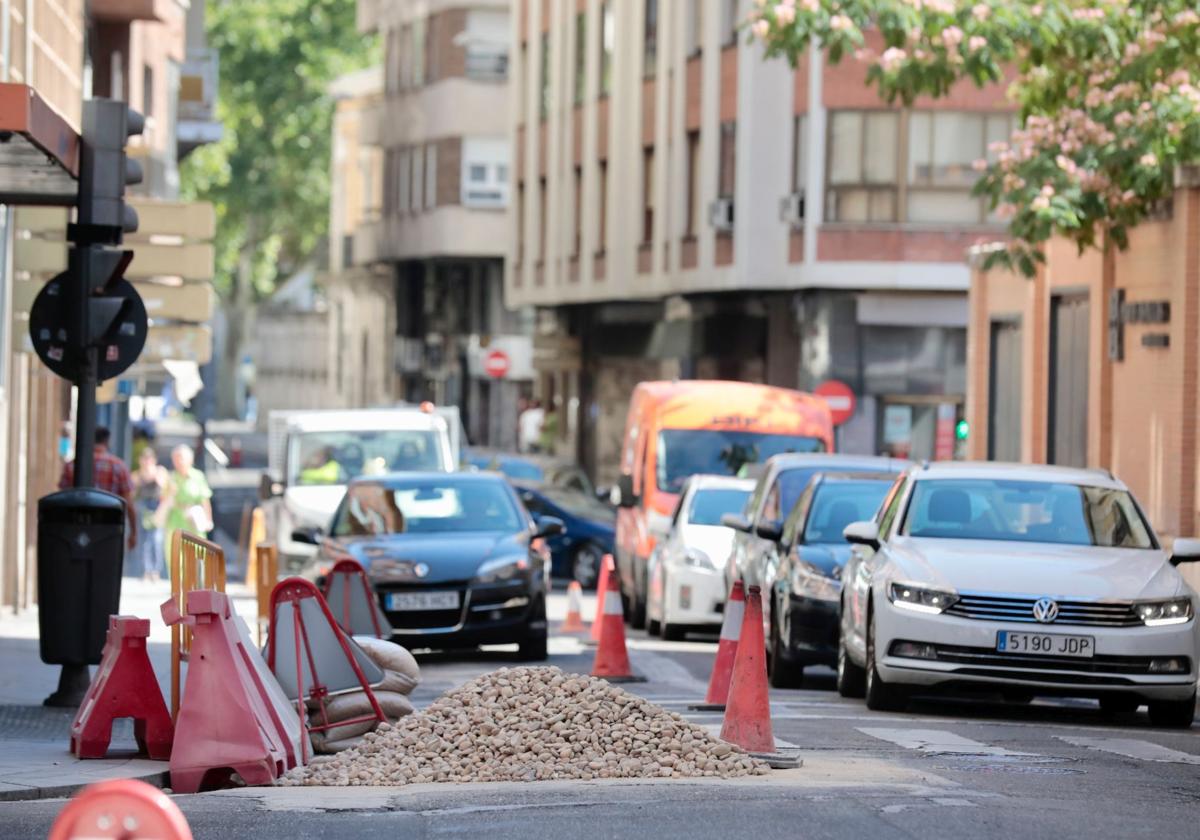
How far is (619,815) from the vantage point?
9594 millimetres

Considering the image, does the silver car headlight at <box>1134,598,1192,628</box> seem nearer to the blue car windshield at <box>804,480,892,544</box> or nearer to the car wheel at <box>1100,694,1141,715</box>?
the car wheel at <box>1100,694,1141,715</box>

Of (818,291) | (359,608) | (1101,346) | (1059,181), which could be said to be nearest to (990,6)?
(1059,181)

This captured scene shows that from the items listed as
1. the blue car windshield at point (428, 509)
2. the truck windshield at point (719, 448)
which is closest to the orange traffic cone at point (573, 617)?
the blue car windshield at point (428, 509)

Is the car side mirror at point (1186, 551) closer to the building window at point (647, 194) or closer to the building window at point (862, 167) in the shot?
the building window at point (862, 167)

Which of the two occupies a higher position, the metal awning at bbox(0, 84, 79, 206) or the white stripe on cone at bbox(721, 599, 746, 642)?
the metal awning at bbox(0, 84, 79, 206)

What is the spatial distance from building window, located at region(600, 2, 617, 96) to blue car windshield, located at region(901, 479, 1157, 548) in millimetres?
36187

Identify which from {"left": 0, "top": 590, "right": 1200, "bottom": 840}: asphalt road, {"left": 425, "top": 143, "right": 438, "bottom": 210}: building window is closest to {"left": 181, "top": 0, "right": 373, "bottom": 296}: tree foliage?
{"left": 425, "top": 143, "right": 438, "bottom": 210}: building window

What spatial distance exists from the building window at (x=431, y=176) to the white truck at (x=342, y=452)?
3556 centimetres

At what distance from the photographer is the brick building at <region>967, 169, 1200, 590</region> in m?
22.9

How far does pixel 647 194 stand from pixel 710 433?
70.0ft

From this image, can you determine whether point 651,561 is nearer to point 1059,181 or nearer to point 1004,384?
point 1059,181

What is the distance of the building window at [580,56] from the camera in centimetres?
5369

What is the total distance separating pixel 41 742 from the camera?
12281 millimetres

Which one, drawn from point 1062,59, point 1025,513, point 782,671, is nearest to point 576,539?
point 1062,59
